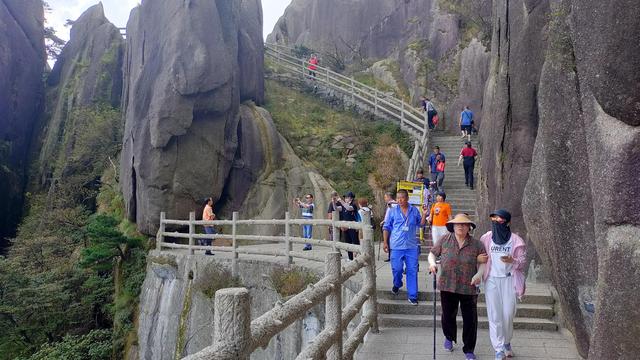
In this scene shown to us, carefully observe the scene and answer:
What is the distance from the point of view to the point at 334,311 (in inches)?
168

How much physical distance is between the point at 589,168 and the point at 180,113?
1391 centimetres

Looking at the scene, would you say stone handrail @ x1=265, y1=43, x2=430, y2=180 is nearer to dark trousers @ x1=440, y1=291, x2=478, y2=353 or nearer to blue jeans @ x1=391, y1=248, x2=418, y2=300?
blue jeans @ x1=391, y1=248, x2=418, y2=300

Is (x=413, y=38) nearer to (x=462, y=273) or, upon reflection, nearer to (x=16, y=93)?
(x=16, y=93)

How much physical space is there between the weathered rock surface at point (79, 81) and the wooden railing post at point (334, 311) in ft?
70.2

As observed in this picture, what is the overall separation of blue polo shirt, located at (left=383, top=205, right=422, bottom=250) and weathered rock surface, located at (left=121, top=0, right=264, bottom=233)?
1055 centimetres

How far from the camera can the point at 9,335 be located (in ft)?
Result: 48.0

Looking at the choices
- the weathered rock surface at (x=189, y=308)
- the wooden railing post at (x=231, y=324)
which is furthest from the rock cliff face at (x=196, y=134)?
the wooden railing post at (x=231, y=324)

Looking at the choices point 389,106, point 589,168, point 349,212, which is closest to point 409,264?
point 589,168

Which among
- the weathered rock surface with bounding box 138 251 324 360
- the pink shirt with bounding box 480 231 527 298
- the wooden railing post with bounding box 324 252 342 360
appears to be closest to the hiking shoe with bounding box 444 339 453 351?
the pink shirt with bounding box 480 231 527 298

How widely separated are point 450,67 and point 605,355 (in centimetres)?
2204

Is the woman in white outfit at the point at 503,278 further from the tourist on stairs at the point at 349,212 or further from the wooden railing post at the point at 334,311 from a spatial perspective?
the tourist on stairs at the point at 349,212

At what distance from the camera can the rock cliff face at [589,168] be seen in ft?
12.7

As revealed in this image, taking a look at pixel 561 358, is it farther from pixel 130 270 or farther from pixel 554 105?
pixel 130 270

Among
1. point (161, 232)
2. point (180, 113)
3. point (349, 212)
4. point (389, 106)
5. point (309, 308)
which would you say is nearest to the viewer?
point (309, 308)
